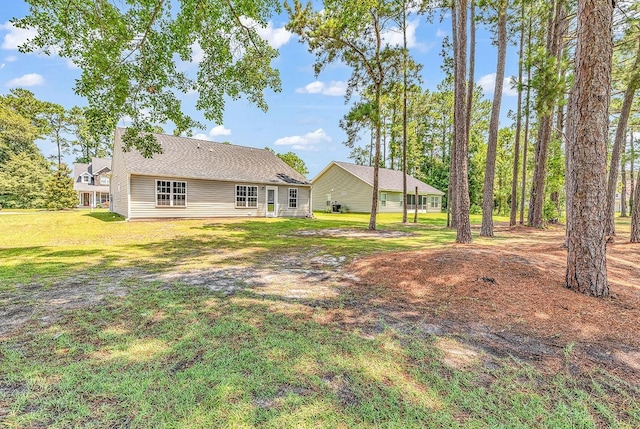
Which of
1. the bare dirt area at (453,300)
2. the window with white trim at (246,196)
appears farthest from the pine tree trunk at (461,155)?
the window with white trim at (246,196)

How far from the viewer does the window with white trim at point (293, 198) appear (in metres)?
20.7

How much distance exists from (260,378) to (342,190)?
93.1 feet

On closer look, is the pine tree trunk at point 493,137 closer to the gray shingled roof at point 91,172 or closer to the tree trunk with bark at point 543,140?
the tree trunk with bark at point 543,140

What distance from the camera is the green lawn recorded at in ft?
6.04

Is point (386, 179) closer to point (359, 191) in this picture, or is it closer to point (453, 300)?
point (359, 191)

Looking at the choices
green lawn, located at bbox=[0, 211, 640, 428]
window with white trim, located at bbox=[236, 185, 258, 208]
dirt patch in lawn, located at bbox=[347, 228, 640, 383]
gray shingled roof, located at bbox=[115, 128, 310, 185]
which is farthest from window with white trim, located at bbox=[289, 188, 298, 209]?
green lawn, located at bbox=[0, 211, 640, 428]

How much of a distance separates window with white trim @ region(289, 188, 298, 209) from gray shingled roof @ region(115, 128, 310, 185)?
2.08ft

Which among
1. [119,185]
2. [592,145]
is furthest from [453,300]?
[119,185]

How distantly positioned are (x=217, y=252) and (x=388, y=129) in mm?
29301

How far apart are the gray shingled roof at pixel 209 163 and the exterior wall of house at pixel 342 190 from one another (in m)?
8.90

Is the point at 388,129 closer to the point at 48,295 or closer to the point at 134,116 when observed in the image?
the point at 134,116

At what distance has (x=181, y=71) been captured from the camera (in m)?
7.90

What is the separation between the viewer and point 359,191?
28.8 meters

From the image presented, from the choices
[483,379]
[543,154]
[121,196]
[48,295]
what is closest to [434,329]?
[483,379]
